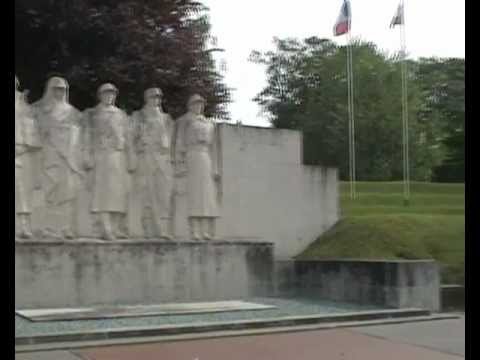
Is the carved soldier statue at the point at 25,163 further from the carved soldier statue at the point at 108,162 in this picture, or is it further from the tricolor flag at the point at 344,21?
the tricolor flag at the point at 344,21

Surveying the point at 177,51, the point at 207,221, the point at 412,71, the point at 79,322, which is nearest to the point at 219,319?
the point at 79,322

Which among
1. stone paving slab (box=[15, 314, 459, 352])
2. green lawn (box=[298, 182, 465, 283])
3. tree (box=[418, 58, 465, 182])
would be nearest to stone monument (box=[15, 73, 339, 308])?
green lawn (box=[298, 182, 465, 283])

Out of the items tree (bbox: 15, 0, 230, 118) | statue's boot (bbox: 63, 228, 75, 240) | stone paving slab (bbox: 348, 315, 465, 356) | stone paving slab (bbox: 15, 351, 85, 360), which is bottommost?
stone paving slab (bbox: 348, 315, 465, 356)

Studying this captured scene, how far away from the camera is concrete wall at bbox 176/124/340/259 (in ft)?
47.1

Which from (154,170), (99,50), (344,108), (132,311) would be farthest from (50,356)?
(344,108)

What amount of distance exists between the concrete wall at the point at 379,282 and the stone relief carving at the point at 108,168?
240cm

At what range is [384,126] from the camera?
128 ft

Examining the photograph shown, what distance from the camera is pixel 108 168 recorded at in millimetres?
12680

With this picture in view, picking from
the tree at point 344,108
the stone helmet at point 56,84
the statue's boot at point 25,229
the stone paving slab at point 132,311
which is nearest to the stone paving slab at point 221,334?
the stone paving slab at point 132,311

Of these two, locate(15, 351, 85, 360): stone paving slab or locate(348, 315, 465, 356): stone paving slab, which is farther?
locate(348, 315, 465, 356): stone paving slab

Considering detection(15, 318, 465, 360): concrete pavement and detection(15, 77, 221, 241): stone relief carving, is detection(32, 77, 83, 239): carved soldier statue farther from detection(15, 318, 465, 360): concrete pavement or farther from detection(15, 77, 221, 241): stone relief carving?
detection(15, 318, 465, 360): concrete pavement

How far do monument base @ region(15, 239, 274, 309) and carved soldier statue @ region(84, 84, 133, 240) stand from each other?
0.60 m

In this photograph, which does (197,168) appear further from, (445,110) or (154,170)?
(445,110)

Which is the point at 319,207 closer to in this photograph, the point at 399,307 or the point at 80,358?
the point at 399,307
